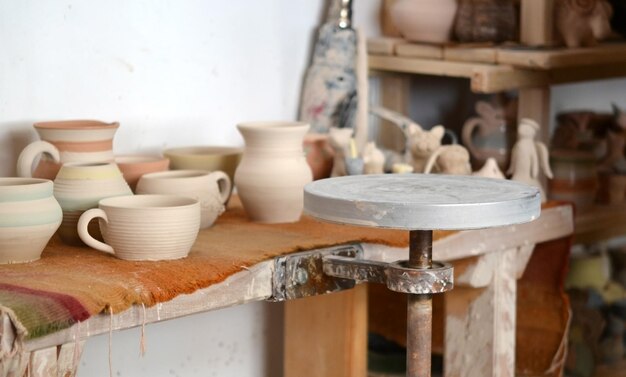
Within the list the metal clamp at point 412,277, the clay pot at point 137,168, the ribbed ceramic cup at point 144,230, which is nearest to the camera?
the metal clamp at point 412,277

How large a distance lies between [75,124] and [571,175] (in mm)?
1094

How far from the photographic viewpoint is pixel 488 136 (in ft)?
7.59

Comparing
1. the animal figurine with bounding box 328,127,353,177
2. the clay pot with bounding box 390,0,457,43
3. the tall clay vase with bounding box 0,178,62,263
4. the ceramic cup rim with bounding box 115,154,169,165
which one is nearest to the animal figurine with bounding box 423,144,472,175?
the animal figurine with bounding box 328,127,353,177

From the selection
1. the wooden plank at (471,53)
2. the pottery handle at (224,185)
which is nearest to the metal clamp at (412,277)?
the pottery handle at (224,185)

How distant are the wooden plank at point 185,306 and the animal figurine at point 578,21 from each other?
3.17 feet

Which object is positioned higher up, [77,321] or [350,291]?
[77,321]

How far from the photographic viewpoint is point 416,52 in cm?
234

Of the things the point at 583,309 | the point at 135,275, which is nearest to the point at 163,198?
the point at 135,275

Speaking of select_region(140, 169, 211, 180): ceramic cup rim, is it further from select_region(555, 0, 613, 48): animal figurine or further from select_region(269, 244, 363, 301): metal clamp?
select_region(555, 0, 613, 48): animal figurine

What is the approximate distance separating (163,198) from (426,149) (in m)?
0.63

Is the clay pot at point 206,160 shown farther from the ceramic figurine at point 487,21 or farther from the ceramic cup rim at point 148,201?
the ceramic figurine at point 487,21

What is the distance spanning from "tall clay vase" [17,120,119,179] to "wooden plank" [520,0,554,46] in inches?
36.5

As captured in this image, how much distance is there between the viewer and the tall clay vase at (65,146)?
172cm

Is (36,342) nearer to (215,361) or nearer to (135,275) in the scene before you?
(135,275)
